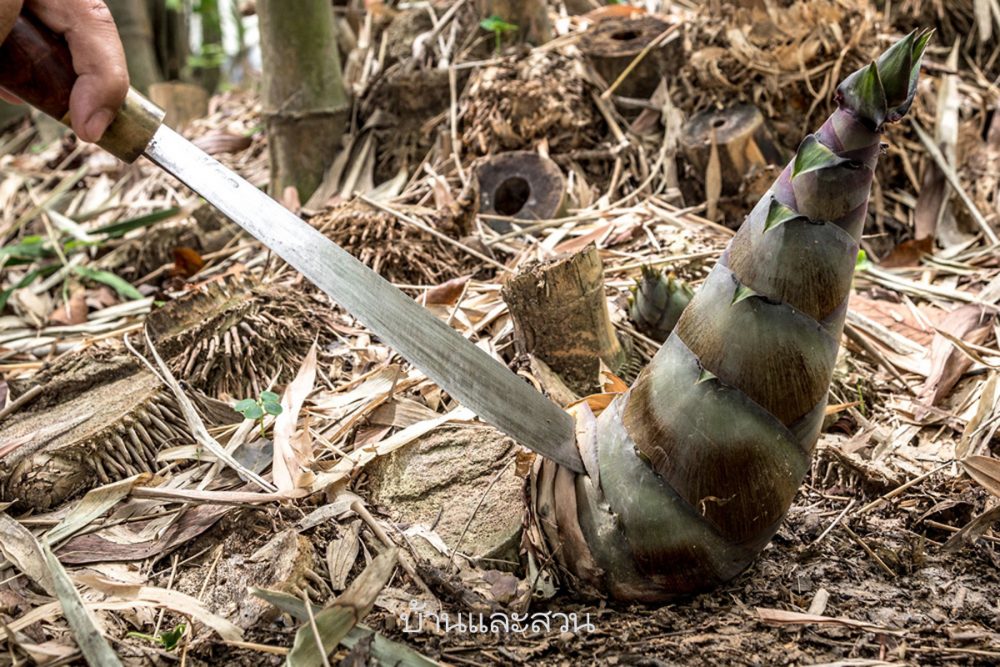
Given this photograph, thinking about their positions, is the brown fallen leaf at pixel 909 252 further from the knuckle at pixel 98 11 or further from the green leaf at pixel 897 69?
the knuckle at pixel 98 11

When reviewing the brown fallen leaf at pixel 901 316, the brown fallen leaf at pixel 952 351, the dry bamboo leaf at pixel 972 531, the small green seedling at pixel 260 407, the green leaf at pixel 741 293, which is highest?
the green leaf at pixel 741 293

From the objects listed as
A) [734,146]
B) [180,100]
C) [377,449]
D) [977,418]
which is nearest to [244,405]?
[377,449]

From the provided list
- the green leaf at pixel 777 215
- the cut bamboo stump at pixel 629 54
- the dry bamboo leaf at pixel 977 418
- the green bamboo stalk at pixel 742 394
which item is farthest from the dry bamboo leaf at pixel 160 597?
the cut bamboo stump at pixel 629 54

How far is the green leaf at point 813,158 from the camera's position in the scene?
1184mm

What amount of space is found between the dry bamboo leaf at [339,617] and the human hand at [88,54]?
0.95 meters

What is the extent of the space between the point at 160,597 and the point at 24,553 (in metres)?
0.34

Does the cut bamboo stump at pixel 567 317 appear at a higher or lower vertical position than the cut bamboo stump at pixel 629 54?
lower

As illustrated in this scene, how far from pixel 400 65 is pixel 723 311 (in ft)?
8.73

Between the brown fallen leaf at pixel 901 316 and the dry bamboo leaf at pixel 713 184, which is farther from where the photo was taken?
the dry bamboo leaf at pixel 713 184

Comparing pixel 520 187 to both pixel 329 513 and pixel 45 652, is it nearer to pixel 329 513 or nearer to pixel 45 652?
pixel 329 513

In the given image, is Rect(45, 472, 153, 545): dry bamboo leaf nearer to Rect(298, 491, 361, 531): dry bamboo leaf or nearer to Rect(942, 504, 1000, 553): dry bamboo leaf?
Rect(298, 491, 361, 531): dry bamboo leaf

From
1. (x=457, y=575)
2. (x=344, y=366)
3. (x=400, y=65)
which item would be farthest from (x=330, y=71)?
(x=457, y=575)

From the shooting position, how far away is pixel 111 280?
2.99 m

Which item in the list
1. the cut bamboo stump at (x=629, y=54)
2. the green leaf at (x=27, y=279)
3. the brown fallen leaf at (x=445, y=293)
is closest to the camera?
the brown fallen leaf at (x=445, y=293)
